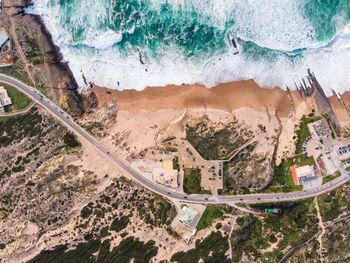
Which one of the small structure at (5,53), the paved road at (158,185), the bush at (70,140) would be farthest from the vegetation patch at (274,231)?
the small structure at (5,53)

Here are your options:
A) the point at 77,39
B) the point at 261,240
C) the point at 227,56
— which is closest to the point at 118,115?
the point at 77,39

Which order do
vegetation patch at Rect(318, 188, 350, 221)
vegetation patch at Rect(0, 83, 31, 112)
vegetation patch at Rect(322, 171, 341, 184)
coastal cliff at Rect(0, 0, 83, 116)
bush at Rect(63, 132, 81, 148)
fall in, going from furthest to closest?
coastal cliff at Rect(0, 0, 83, 116) < vegetation patch at Rect(0, 83, 31, 112) < vegetation patch at Rect(322, 171, 341, 184) < bush at Rect(63, 132, 81, 148) < vegetation patch at Rect(318, 188, 350, 221)

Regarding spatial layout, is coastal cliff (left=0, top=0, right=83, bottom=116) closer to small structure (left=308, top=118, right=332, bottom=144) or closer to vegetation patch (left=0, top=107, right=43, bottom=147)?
vegetation patch (left=0, top=107, right=43, bottom=147)

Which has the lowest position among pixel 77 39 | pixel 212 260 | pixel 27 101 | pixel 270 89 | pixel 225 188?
pixel 212 260

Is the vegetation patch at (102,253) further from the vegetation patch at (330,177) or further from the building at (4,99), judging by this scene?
the vegetation patch at (330,177)

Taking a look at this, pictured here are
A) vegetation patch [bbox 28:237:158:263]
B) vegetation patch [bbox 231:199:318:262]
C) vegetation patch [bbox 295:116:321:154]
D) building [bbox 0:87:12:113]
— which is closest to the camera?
vegetation patch [bbox 28:237:158:263]

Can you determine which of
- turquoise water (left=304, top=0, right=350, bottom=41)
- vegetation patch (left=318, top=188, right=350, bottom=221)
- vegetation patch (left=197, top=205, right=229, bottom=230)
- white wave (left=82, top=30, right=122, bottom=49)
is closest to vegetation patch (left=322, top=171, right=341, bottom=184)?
vegetation patch (left=318, top=188, right=350, bottom=221)

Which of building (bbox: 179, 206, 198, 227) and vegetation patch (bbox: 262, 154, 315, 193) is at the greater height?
vegetation patch (bbox: 262, 154, 315, 193)

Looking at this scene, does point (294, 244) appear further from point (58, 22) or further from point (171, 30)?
point (58, 22)
